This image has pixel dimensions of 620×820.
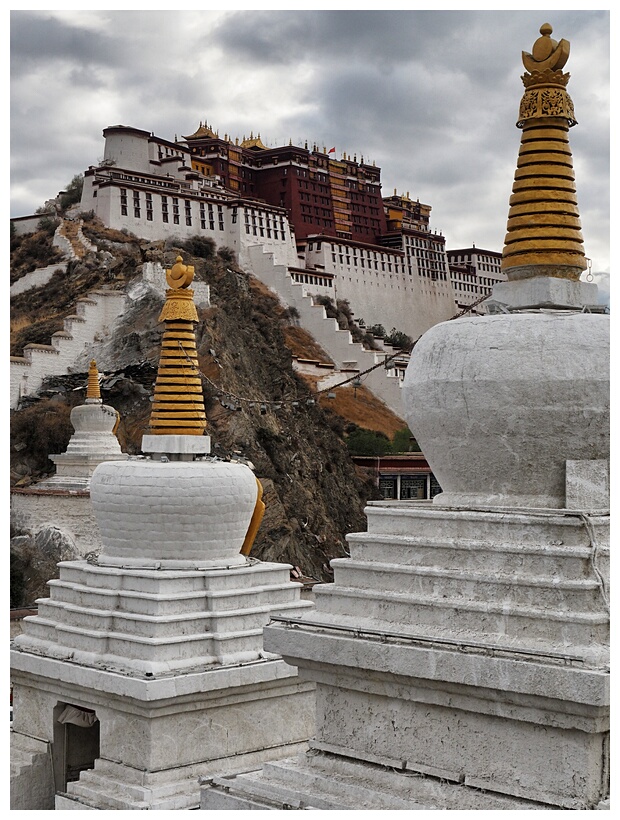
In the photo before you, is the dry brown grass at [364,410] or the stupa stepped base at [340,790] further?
the dry brown grass at [364,410]

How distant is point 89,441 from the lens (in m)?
24.7

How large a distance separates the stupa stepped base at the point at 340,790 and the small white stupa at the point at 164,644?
2.00 m

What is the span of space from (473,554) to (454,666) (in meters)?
0.77

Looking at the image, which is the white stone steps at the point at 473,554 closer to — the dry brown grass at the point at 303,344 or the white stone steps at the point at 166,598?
the white stone steps at the point at 166,598

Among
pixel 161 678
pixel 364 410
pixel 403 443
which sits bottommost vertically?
pixel 161 678

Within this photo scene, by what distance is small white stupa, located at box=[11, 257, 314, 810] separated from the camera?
1095 centimetres

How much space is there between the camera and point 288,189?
61312mm

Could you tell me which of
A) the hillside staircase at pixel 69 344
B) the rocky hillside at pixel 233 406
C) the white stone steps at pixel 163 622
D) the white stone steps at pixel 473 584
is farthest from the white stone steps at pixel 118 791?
the hillside staircase at pixel 69 344

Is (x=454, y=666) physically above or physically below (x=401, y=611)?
below

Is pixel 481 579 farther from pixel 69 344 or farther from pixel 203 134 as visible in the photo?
pixel 203 134

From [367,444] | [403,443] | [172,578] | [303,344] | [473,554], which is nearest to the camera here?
[473,554]

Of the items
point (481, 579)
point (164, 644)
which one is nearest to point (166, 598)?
point (164, 644)

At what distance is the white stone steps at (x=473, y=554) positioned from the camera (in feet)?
25.4

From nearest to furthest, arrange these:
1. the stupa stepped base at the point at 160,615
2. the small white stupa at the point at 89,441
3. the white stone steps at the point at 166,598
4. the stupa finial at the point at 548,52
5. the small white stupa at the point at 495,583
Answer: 1. the small white stupa at the point at 495,583
2. the stupa finial at the point at 548,52
3. the stupa stepped base at the point at 160,615
4. the white stone steps at the point at 166,598
5. the small white stupa at the point at 89,441
